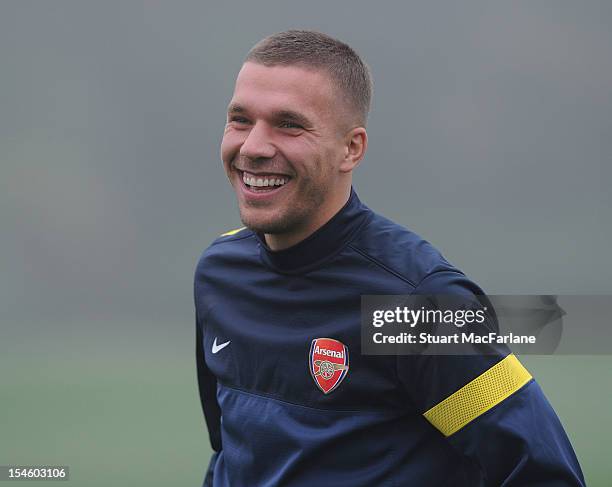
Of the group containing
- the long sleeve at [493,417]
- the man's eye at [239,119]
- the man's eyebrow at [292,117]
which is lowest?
the long sleeve at [493,417]

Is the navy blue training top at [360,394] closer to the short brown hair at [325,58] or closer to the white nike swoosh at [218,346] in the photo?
the white nike swoosh at [218,346]

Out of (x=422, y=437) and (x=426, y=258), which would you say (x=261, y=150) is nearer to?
(x=426, y=258)

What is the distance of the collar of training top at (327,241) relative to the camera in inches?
83.7

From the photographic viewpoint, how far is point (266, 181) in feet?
6.75

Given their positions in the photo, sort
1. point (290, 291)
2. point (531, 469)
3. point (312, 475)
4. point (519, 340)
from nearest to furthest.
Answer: point (531, 469), point (312, 475), point (290, 291), point (519, 340)

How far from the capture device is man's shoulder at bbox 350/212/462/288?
202 cm

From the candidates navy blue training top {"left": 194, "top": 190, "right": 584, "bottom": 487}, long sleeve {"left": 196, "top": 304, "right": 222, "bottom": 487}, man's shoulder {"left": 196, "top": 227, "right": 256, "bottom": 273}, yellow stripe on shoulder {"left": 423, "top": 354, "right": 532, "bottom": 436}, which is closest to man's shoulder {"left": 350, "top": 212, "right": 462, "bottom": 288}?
navy blue training top {"left": 194, "top": 190, "right": 584, "bottom": 487}

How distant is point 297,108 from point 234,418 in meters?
0.78

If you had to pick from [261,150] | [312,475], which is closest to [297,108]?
[261,150]

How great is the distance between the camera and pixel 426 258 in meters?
2.05

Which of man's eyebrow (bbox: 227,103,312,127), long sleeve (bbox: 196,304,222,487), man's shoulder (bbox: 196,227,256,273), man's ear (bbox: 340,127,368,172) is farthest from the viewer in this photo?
long sleeve (bbox: 196,304,222,487)

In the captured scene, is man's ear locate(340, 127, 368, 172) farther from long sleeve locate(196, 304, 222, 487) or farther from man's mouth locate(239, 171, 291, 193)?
long sleeve locate(196, 304, 222, 487)

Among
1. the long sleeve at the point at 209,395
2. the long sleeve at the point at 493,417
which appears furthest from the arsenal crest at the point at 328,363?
the long sleeve at the point at 209,395

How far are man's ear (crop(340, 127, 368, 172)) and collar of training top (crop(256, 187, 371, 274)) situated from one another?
0.09m
